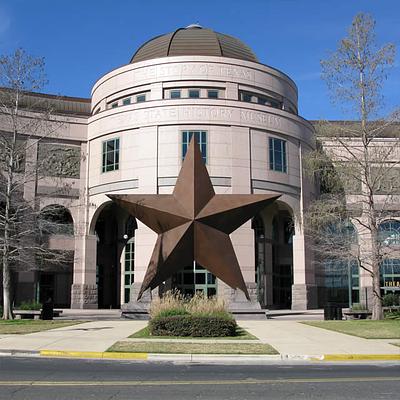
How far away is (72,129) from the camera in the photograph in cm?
4306

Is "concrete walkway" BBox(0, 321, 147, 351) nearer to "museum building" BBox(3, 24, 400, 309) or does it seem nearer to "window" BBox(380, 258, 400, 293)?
"museum building" BBox(3, 24, 400, 309)

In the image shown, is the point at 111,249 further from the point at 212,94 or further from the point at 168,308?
the point at 168,308

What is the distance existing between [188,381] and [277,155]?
32.5 m

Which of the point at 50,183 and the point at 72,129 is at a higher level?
the point at 72,129

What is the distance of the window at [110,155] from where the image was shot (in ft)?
132

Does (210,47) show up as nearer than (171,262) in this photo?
No

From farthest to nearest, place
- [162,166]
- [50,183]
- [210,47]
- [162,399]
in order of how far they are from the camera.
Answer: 1. [210,47]
2. [50,183]
3. [162,166]
4. [162,399]

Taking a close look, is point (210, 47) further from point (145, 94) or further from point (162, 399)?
point (162, 399)

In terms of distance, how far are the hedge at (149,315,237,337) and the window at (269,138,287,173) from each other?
2441 cm

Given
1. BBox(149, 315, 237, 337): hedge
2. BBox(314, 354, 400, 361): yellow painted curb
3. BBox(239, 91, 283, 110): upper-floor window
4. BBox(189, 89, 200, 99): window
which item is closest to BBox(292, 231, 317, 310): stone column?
BBox(239, 91, 283, 110): upper-floor window

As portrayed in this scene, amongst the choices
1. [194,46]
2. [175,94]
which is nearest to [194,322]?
[175,94]

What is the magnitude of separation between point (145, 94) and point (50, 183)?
1002cm

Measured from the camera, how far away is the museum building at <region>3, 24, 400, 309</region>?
126 feet

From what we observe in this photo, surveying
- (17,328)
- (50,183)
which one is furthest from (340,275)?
(17,328)
